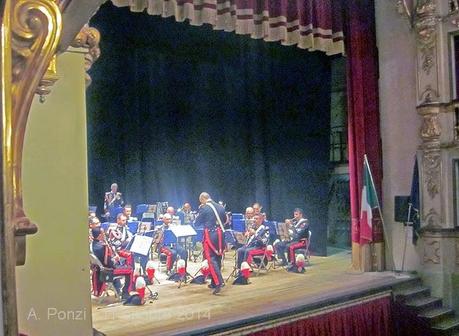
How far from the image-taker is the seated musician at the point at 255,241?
7.76 metres

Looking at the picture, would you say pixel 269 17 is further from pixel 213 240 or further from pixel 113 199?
pixel 113 199

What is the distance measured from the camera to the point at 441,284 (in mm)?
7129

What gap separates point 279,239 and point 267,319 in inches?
136

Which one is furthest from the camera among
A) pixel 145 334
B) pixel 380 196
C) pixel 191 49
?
pixel 191 49

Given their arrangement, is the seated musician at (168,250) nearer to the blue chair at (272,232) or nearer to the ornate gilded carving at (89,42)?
the blue chair at (272,232)

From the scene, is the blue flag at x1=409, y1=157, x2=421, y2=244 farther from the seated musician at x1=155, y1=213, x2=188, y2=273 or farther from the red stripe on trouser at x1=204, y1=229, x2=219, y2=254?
the seated musician at x1=155, y1=213, x2=188, y2=273

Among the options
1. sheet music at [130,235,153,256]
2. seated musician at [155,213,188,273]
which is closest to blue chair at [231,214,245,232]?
seated musician at [155,213,188,273]

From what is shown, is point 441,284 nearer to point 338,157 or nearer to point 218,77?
point 338,157

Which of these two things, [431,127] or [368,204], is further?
[368,204]

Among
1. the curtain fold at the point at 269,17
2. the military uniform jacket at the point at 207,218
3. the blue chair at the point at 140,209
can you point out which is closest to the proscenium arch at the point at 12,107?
the curtain fold at the point at 269,17

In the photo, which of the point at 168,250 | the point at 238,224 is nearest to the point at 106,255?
the point at 168,250

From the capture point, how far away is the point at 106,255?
20.3 feet

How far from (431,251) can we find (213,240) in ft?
9.49

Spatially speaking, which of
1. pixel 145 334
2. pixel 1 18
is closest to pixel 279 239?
pixel 145 334
